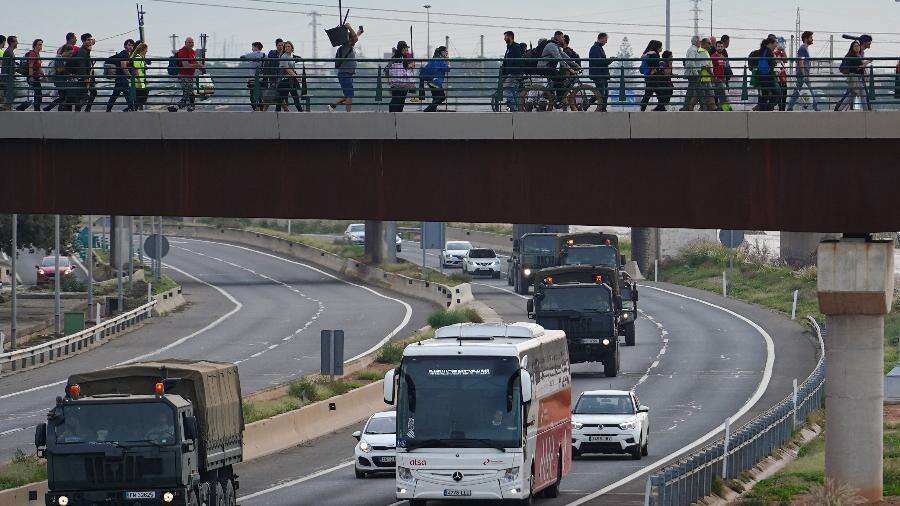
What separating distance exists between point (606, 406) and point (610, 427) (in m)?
0.51

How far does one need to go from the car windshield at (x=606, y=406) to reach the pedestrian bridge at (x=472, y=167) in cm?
986

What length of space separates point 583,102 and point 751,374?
29297mm

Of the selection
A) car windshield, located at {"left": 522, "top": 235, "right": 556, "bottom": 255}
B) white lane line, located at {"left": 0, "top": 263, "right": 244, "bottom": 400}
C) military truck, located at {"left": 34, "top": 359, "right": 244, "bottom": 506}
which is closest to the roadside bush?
car windshield, located at {"left": 522, "top": 235, "right": 556, "bottom": 255}

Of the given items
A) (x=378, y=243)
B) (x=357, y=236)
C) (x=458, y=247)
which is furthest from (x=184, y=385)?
(x=357, y=236)

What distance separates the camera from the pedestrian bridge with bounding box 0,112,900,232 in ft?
97.9

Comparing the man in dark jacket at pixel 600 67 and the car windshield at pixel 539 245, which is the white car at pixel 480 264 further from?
the man in dark jacket at pixel 600 67

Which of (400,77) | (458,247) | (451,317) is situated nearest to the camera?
(400,77)

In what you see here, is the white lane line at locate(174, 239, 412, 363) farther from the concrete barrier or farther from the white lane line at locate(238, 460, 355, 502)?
the white lane line at locate(238, 460, 355, 502)

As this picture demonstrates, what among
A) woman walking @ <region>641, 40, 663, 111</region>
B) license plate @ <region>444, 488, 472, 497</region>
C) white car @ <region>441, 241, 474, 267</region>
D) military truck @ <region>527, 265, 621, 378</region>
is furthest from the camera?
white car @ <region>441, 241, 474, 267</region>

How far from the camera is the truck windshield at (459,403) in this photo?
27.7m

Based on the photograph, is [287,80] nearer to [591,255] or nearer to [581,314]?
[581,314]

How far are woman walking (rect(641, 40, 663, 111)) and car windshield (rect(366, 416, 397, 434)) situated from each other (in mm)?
9301

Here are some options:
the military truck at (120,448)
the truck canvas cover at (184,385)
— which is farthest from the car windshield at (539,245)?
the military truck at (120,448)

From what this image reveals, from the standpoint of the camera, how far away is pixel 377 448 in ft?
119
